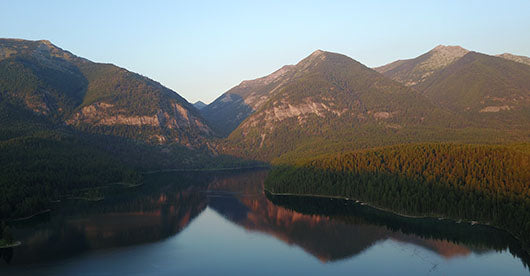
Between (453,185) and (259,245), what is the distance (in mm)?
80129

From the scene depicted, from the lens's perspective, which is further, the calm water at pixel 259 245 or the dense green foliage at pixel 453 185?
the dense green foliage at pixel 453 185

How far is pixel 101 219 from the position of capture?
155 meters

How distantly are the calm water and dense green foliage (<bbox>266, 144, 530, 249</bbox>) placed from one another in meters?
6.94

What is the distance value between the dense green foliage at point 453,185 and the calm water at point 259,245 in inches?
273

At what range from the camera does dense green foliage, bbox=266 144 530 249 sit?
431ft

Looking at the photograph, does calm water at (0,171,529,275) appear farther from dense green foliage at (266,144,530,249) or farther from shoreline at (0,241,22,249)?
dense green foliage at (266,144,530,249)

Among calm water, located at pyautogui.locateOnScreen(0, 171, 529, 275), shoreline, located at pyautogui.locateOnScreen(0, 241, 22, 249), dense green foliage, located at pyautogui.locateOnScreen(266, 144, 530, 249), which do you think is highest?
dense green foliage, located at pyautogui.locateOnScreen(266, 144, 530, 249)

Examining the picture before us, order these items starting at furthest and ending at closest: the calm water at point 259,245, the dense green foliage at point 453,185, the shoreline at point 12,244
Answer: the dense green foliage at point 453,185 → the shoreline at point 12,244 → the calm water at point 259,245

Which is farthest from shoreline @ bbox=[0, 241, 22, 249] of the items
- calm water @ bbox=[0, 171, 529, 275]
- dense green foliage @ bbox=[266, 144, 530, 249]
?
dense green foliage @ bbox=[266, 144, 530, 249]

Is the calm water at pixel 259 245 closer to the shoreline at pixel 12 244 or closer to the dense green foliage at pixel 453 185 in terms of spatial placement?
the shoreline at pixel 12 244

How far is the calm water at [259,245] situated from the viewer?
99.1 m

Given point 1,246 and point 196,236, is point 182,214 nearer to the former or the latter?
point 196,236

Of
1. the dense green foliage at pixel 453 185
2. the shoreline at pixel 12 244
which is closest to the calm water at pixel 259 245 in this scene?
the shoreline at pixel 12 244

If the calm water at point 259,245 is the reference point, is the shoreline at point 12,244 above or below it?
above
